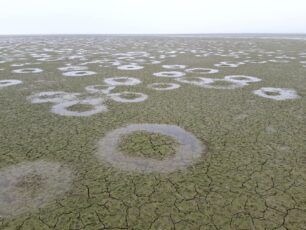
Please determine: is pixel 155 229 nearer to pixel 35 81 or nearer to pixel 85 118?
pixel 85 118

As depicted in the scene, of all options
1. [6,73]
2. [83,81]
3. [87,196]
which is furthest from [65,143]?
[6,73]

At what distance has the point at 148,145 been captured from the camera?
15.0 ft

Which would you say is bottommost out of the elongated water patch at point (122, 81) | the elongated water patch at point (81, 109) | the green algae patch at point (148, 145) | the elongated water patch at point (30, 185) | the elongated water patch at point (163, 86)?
the elongated water patch at point (122, 81)

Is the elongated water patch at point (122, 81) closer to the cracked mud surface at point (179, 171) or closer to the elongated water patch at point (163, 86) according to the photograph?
the elongated water patch at point (163, 86)

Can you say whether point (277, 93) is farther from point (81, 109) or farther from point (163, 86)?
point (81, 109)

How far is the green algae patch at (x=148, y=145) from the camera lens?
4.27 metres

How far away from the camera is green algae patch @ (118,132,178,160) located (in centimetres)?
427

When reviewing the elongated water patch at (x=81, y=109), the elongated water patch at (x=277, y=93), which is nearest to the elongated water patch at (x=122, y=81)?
the elongated water patch at (x=81, y=109)

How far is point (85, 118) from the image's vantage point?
231 inches

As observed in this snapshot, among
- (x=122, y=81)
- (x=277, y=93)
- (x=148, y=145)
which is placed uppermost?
(x=148, y=145)

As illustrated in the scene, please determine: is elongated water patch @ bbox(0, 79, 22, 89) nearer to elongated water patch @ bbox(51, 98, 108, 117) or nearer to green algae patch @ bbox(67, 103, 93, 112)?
elongated water patch @ bbox(51, 98, 108, 117)

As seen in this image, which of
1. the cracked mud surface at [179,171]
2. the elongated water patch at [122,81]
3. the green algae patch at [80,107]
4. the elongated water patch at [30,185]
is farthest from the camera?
the elongated water patch at [122,81]

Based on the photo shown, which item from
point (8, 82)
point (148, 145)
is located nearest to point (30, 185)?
point (148, 145)

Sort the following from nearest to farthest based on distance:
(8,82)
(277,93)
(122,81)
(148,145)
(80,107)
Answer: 1. (148,145)
2. (80,107)
3. (277,93)
4. (8,82)
5. (122,81)
